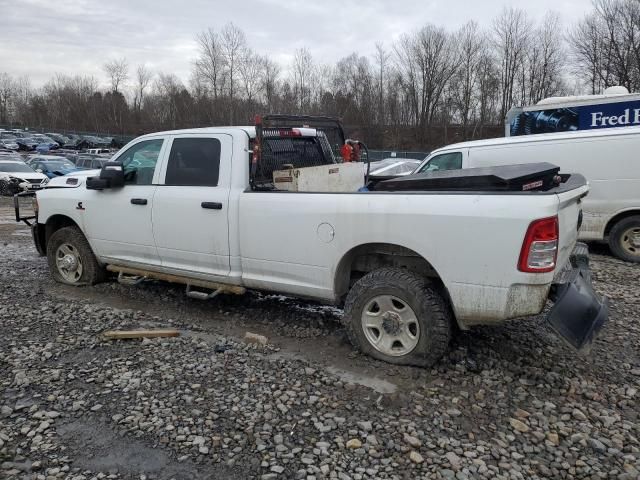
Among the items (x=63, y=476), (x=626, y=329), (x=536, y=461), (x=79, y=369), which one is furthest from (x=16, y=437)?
(x=626, y=329)

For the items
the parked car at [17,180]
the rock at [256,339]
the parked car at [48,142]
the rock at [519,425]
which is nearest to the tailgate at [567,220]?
the rock at [519,425]

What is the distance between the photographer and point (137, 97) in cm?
8431

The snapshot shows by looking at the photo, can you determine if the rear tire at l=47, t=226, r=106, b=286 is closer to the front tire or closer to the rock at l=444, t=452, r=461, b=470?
the front tire

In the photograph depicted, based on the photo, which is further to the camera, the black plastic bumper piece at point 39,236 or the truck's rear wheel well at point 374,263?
the black plastic bumper piece at point 39,236

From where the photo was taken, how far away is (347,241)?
165 inches

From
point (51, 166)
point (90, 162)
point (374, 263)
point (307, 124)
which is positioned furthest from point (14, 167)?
point (374, 263)

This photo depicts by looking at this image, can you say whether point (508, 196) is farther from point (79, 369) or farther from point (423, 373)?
point (79, 369)

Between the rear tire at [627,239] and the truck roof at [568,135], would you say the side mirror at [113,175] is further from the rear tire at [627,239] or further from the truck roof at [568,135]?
the rear tire at [627,239]

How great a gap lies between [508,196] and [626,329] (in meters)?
2.56

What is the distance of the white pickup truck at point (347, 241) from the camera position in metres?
3.56

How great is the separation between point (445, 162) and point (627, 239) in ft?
10.2

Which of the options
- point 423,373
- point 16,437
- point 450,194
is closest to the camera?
point 16,437

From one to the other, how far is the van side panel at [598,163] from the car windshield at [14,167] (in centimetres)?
1970

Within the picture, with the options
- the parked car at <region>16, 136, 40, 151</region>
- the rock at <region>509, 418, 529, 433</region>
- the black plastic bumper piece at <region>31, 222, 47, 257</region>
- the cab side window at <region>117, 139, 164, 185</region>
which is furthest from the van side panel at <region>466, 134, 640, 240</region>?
the parked car at <region>16, 136, 40, 151</region>
